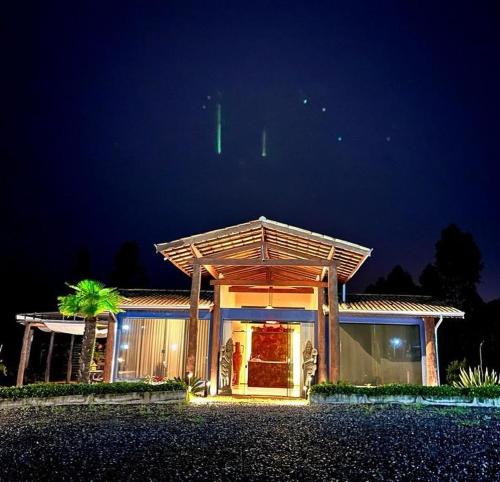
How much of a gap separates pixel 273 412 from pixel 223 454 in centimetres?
385

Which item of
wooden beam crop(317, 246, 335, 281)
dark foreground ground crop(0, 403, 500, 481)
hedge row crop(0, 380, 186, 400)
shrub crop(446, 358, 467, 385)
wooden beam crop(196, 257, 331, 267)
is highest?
wooden beam crop(317, 246, 335, 281)

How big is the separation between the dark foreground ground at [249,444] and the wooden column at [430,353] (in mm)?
5568

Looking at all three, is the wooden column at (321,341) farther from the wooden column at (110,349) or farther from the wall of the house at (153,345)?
the wooden column at (110,349)

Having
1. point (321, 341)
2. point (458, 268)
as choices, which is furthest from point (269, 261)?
point (458, 268)

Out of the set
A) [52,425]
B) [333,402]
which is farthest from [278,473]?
[333,402]

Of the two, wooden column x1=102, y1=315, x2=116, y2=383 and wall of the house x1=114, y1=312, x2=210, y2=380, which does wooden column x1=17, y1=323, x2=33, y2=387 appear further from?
wall of the house x1=114, y1=312, x2=210, y2=380

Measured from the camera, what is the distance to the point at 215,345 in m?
14.8

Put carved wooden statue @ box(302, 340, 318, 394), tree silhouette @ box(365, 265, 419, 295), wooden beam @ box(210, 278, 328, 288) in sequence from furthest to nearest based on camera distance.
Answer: tree silhouette @ box(365, 265, 419, 295) → wooden beam @ box(210, 278, 328, 288) → carved wooden statue @ box(302, 340, 318, 394)

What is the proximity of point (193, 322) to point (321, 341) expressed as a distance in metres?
4.80

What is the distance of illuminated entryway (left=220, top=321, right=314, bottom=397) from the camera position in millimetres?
14672

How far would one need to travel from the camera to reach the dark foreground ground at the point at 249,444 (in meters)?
4.84

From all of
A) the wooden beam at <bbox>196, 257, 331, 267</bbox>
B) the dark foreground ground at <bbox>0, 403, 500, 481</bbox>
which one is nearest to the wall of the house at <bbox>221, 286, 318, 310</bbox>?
the wooden beam at <bbox>196, 257, 331, 267</bbox>

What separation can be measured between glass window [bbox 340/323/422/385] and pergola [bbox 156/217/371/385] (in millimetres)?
834

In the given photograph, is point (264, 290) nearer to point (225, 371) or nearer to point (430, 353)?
point (225, 371)
